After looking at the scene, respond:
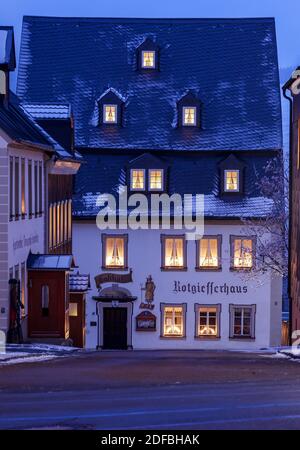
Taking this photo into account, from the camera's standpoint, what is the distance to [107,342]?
49.2 m

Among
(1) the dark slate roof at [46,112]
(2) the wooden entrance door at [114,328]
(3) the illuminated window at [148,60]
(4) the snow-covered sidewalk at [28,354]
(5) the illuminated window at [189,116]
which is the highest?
(3) the illuminated window at [148,60]

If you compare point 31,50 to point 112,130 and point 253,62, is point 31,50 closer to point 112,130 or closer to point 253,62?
point 112,130

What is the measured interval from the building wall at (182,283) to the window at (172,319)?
0.65 feet

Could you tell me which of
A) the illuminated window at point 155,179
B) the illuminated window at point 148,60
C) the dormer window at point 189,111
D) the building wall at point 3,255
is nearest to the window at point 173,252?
the illuminated window at point 155,179

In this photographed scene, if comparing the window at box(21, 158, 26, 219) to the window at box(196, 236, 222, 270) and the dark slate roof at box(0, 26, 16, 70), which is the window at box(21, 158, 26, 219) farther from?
the window at box(196, 236, 222, 270)

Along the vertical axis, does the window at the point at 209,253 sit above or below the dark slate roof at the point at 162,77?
below

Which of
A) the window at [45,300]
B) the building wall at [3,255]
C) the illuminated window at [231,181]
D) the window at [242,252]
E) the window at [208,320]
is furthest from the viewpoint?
the illuminated window at [231,181]

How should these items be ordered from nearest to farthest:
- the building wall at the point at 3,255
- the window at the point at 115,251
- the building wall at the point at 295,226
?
the building wall at the point at 3,255
the building wall at the point at 295,226
the window at the point at 115,251

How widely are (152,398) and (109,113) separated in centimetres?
3821

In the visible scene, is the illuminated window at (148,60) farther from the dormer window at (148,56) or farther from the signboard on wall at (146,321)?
the signboard on wall at (146,321)

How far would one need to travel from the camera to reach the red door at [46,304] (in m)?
35.6

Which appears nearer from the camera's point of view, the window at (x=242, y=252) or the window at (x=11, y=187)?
the window at (x=11, y=187)

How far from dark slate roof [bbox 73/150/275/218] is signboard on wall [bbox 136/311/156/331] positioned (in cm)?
501

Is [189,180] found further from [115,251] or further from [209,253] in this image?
[115,251]
